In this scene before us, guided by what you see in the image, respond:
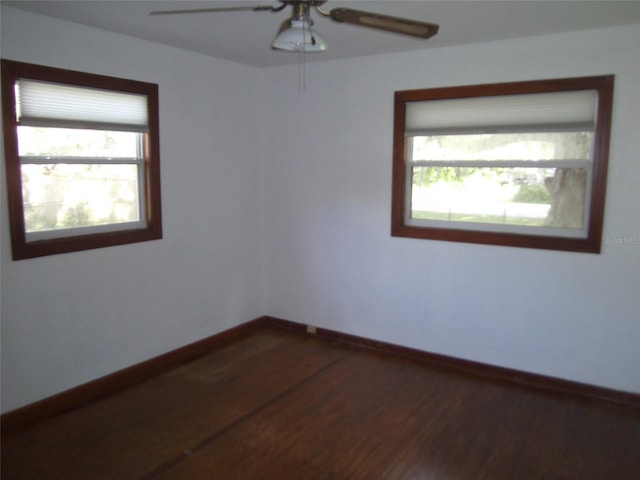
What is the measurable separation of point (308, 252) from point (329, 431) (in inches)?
80.7

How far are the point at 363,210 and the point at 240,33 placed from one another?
184 centimetres

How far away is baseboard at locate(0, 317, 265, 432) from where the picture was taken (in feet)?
10.6

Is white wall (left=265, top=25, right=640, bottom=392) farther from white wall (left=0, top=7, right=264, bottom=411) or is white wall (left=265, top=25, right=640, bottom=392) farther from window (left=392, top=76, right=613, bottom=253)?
white wall (left=0, top=7, right=264, bottom=411)

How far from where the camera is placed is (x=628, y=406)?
139 inches

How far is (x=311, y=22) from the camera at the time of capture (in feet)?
7.27

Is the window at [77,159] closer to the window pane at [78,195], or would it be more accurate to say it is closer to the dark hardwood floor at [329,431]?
the window pane at [78,195]

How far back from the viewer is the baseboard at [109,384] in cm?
322

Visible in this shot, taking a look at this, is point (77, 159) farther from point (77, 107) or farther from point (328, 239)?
point (328, 239)

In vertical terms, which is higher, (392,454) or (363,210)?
(363,210)

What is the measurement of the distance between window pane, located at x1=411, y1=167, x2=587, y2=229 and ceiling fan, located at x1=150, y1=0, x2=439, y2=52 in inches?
77.1

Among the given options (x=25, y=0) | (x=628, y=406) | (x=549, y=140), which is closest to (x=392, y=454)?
(x=628, y=406)

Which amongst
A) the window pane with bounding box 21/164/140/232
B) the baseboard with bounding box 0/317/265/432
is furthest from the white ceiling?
the baseboard with bounding box 0/317/265/432

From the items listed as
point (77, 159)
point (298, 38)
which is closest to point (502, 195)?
point (298, 38)

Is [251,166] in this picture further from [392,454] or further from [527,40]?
[392,454]
